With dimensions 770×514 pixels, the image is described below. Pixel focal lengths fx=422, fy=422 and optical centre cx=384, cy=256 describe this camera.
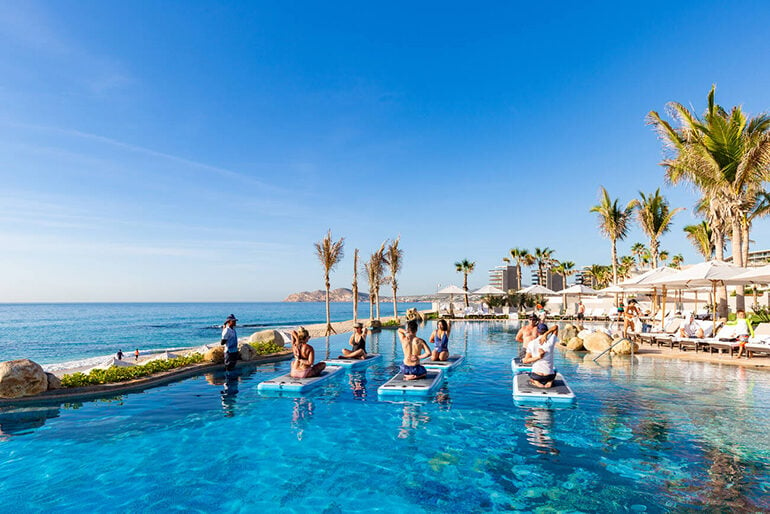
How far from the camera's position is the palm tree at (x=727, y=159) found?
666 inches

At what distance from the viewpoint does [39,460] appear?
6.95 meters

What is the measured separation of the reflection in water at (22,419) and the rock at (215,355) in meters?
5.04

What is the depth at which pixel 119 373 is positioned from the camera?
12141 millimetres

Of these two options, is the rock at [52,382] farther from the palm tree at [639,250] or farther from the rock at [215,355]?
the palm tree at [639,250]

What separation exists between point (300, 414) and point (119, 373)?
6.40m

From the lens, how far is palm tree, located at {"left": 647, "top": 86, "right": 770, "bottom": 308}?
16906mm

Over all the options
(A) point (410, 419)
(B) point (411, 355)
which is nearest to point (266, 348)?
(B) point (411, 355)

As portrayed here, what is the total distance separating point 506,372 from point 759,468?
7934 millimetres

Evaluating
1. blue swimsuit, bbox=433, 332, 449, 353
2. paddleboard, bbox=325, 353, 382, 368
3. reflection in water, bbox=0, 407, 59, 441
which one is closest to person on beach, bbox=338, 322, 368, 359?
paddleboard, bbox=325, 353, 382, 368

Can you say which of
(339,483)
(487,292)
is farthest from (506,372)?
(487,292)

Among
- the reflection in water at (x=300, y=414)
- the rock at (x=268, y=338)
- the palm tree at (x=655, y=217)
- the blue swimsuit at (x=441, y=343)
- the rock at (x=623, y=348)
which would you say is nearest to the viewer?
the reflection in water at (x=300, y=414)

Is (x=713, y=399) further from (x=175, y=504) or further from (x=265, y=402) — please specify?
(x=175, y=504)

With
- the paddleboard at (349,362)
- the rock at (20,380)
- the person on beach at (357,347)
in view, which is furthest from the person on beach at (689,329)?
the rock at (20,380)

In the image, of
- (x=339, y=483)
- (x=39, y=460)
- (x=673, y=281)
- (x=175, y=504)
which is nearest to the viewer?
(x=175, y=504)
